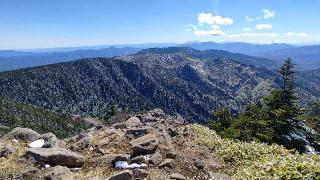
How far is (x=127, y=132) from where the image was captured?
72.7 feet

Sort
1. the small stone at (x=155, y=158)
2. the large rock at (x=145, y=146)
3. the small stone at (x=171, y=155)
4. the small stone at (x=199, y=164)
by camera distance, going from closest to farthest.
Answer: the small stone at (x=155, y=158)
the small stone at (x=199, y=164)
the small stone at (x=171, y=155)
the large rock at (x=145, y=146)

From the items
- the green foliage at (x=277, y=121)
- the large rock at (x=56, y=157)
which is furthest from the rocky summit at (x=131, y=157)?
the green foliage at (x=277, y=121)

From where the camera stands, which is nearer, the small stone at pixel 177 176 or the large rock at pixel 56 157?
the small stone at pixel 177 176

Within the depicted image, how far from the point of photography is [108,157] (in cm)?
1791

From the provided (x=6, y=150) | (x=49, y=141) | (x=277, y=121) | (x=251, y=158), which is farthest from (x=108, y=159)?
(x=277, y=121)

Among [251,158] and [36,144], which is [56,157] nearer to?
[36,144]

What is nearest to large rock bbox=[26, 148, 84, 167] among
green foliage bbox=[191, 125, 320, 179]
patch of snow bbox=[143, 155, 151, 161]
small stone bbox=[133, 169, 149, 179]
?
patch of snow bbox=[143, 155, 151, 161]

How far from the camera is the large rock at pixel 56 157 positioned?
56.2ft

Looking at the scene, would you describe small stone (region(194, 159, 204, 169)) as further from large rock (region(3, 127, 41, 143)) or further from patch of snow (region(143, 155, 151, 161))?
large rock (region(3, 127, 41, 143))

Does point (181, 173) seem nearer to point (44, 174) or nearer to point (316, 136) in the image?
point (44, 174)

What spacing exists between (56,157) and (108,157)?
7.43 feet

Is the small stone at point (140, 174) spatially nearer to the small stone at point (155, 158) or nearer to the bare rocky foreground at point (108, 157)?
the bare rocky foreground at point (108, 157)

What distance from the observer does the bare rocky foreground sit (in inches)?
629

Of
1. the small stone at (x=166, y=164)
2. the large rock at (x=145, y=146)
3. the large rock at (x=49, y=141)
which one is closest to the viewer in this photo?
the small stone at (x=166, y=164)
